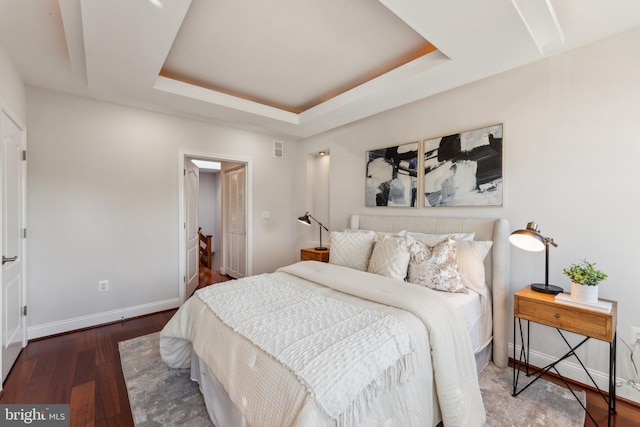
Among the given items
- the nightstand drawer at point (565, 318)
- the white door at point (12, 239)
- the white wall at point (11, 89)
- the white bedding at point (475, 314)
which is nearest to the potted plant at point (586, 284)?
the nightstand drawer at point (565, 318)

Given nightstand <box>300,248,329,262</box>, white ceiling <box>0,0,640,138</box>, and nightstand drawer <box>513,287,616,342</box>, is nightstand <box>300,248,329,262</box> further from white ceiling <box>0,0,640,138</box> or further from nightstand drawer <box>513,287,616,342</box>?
nightstand drawer <box>513,287,616,342</box>

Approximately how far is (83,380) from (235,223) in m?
2.89

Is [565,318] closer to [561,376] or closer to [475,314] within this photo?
[475,314]

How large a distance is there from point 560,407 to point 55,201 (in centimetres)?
457

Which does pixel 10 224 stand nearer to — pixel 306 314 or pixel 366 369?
pixel 306 314

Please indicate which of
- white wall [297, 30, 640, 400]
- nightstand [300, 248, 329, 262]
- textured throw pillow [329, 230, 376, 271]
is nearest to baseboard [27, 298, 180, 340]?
nightstand [300, 248, 329, 262]

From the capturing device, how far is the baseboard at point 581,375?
188cm

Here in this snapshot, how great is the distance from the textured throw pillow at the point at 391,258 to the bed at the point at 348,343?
0.05 feet

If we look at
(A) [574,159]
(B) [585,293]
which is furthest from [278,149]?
(B) [585,293]

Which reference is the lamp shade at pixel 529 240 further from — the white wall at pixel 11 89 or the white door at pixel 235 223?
the white wall at pixel 11 89

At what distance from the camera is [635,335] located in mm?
1854

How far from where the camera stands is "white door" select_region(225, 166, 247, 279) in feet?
14.5

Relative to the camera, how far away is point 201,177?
23.1ft

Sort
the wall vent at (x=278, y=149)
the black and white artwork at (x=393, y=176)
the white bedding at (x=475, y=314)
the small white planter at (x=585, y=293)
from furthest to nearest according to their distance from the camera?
1. the wall vent at (x=278, y=149)
2. the black and white artwork at (x=393, y=176)
3. the white bedding at (x=475, y=314)
4. the small white planter at (x=585, y=293)
